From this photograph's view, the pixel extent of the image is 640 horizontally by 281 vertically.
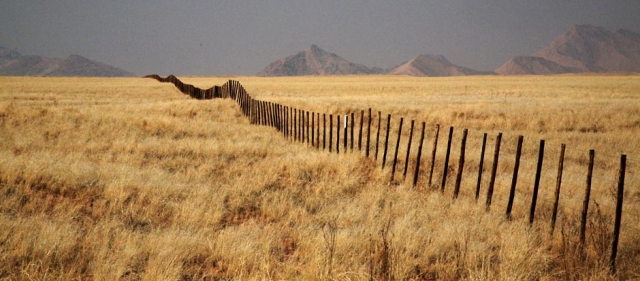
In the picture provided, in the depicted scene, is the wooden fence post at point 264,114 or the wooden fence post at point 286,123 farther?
the wooden fence post at point 264,114

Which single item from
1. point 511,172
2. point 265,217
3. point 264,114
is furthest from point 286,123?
point 265,217

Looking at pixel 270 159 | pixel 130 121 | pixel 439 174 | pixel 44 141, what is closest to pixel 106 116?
pixel 130 121

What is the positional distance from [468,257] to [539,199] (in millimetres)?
4421

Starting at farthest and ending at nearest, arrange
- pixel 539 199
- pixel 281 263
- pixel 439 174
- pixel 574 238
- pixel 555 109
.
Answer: pixel 555 109, pixel 439 174, pixel 539 199, pixel 574 238, pixel 281 263

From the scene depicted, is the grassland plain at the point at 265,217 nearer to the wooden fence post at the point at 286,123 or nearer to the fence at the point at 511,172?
the fence at the point at 511,172

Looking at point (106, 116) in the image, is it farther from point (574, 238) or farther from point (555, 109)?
point (555, 109)

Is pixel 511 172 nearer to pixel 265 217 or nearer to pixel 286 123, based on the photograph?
pixel 265 217

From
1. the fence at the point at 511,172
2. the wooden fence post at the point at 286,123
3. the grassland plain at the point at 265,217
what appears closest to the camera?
the grassland plain at the point at 265,217

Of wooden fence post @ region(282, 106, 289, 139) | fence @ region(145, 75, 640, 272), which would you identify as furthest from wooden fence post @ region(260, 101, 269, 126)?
wooden fence post @ region(282, 106, 289, 139)

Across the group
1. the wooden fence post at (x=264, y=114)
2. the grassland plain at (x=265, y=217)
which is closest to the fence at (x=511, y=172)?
the wooden fence post at (x=264, y=114)

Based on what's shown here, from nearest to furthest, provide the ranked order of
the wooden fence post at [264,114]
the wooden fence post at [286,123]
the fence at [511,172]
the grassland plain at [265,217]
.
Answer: the grassland plain at [265,217] → the fence at [511,172] → the wooden fence post at [286,123] → the wooden fence post at [264,114]

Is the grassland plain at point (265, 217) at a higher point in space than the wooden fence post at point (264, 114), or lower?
Result: lower

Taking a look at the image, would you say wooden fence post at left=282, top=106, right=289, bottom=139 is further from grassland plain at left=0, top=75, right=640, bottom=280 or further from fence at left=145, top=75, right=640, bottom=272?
grassland plain at left=0, top=75, right=640, bottom=280

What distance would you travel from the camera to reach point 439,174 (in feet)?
33.4
